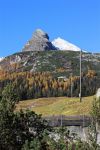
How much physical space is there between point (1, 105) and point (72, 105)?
6982cm

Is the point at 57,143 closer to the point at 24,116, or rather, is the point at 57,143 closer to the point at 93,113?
the point at 93,113

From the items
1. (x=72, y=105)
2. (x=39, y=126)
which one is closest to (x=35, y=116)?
(x=39, y=126)

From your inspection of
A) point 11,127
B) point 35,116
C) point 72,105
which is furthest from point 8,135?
point 72,105

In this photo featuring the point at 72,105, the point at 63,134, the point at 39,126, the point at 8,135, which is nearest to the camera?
the point at 63,134

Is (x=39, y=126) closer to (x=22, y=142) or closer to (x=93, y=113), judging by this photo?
(x=22, y=142)

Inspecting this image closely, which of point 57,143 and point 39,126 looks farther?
point 39,126

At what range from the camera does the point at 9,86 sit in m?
55.2

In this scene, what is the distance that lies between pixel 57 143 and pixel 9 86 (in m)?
11.9

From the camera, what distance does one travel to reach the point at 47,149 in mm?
50281

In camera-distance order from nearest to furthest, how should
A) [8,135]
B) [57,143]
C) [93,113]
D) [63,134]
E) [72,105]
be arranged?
[93,113] → [57,143] → [63,134] → [8,135] → [72,105]

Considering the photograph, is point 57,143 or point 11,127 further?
point 11,127

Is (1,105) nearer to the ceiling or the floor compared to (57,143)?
nearer to the ceiling

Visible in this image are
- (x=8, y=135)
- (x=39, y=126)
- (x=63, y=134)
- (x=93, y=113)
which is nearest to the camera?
(x=93, y=113)

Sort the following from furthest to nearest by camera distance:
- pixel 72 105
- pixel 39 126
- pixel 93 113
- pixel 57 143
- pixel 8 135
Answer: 1. pixel 72 105
2. pixel 39 126
3. pixel 8 135
4. pixel 57 143
5. pixel 93 113
